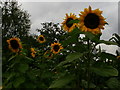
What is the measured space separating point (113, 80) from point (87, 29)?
568 millimetres

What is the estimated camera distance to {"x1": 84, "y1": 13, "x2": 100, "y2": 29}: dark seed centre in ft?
6.58

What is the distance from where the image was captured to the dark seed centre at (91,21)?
2005mm

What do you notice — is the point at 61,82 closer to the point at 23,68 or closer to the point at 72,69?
the point at 72,69

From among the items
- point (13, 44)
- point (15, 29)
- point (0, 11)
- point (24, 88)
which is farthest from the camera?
point (15, 29)

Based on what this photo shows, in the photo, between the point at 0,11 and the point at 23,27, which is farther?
the point at 23,27

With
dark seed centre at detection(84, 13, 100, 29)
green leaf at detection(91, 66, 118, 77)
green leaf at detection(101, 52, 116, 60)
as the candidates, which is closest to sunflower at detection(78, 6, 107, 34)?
dark seed centre at detection(84, 13, 100, 29)

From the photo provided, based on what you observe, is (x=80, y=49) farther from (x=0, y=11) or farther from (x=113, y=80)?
(x=0, y=11)

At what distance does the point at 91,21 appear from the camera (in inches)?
83.0

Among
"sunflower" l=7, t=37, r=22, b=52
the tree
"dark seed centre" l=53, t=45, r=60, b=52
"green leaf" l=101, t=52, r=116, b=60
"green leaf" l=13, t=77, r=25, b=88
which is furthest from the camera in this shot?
the tree

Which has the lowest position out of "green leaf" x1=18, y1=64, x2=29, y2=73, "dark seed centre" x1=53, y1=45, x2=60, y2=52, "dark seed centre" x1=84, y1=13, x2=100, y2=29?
"green leaf" x1=18, y1=64, x2=29, y2=73

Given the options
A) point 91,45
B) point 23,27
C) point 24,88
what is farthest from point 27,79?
point 23,27

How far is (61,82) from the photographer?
5.25ft

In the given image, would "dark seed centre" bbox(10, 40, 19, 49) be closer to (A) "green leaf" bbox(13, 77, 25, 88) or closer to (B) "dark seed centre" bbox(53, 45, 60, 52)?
(A) "green leaf" bbox(13, 77, 25, 88)

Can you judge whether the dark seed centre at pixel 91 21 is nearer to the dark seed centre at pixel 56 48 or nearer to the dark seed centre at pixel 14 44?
the dark seed centre at pixel 14 44
